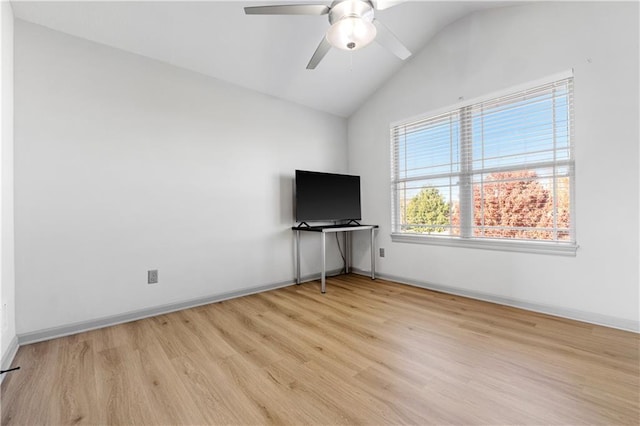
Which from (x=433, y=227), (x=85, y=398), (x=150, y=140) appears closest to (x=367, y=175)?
(x=433, y=227)

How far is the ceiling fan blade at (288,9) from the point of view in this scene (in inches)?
68.6

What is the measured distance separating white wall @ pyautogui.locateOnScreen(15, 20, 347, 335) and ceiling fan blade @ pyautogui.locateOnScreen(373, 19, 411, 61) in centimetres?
178

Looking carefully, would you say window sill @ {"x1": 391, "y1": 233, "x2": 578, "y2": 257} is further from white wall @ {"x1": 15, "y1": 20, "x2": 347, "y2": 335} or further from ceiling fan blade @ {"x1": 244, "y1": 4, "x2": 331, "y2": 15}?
ceiling fan blade @ {"x1": 244, "y1": 4, "x2": 331, "y2": 15}

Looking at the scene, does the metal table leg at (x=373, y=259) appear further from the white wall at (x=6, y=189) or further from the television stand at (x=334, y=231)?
the white wall at (x=6, y=189)

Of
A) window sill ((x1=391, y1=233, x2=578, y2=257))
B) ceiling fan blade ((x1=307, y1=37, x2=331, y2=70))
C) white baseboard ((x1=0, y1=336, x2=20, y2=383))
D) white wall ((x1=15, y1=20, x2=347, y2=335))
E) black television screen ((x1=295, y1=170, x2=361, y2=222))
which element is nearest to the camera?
white baseboard ((x1=0, y1=336, x2=20, y2=383))

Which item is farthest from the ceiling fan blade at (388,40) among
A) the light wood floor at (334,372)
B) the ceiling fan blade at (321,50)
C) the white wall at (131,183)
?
the light wood floor at (334,372)

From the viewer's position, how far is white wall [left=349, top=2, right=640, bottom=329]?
2150 mm

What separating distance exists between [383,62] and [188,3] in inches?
85.3

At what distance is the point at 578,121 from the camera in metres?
2.36

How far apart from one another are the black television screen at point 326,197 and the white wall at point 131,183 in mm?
305

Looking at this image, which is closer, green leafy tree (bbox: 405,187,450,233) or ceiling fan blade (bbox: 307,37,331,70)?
ceiling fan blade (bbox: 307,37,331,70)

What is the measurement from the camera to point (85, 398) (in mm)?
1474

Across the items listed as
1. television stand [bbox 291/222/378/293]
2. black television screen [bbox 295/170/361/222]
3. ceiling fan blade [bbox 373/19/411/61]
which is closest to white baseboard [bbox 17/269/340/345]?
television stand [bbox 291/222/378/293]

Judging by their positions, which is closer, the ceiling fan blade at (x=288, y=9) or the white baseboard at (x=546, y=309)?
the ceiling fan blade at (x=288, y=9)
